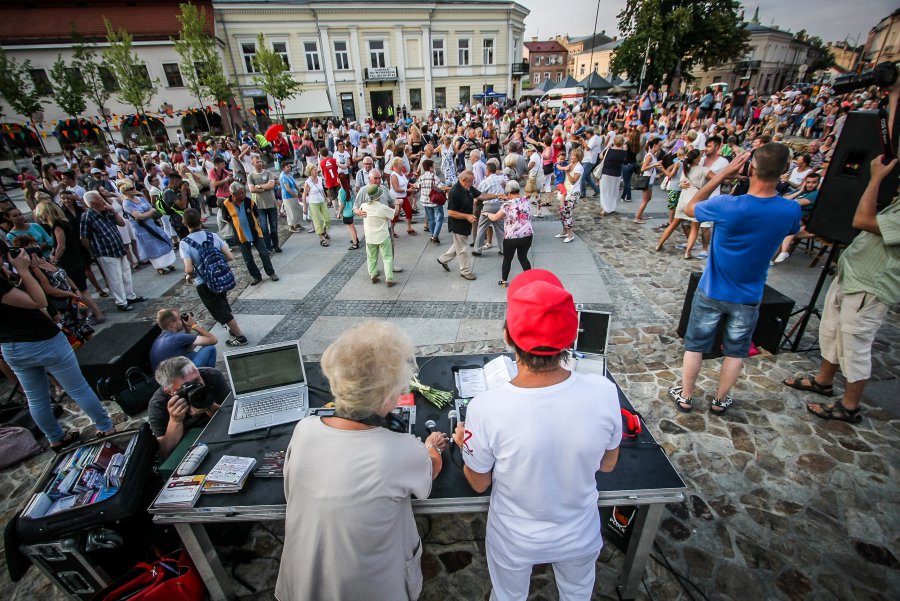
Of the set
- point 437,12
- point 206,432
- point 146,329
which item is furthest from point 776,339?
point 437,12

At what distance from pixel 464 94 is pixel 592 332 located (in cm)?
3842

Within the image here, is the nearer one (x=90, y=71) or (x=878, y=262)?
(x=878, y=262)

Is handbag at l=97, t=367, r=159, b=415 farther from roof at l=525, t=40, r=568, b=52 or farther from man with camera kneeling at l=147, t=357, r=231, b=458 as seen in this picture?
roof at l=525, t=40, r=568, b=52

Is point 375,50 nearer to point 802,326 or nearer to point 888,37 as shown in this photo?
point 802,326

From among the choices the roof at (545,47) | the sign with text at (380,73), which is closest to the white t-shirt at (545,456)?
the sign with text at (380,73)

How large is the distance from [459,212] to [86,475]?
5.53m

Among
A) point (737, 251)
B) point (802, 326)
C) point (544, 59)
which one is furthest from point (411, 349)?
point (544, 59)

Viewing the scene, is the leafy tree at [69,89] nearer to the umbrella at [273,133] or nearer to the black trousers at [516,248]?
the umbrella at [273,133]

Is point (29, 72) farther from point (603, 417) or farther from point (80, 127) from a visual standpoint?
point (603, 417)

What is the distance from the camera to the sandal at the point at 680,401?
388 cm

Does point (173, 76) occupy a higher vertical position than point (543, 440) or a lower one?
higher

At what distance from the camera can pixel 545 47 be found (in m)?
76.1

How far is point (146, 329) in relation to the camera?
4.69m

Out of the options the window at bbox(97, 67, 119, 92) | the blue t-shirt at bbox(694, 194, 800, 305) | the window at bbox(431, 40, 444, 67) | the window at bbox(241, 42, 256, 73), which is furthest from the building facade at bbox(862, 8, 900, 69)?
the window at bbox(97, 67, 119, 92)
